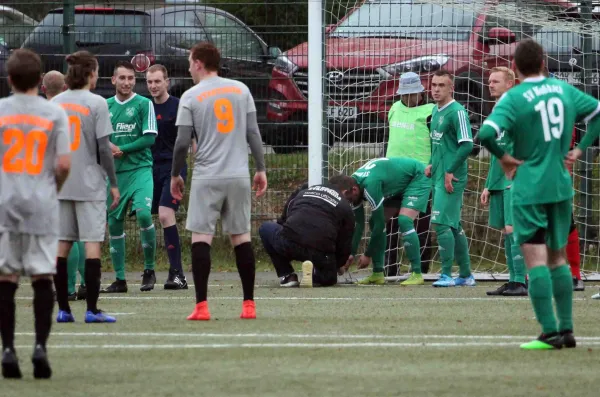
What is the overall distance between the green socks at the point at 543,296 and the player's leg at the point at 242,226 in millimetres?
2373

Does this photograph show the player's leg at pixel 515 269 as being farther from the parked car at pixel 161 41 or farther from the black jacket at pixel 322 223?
the parked car at pixel 161 41

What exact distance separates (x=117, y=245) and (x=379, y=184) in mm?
2654

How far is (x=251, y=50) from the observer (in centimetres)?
1490

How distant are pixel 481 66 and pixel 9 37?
18.4 feet

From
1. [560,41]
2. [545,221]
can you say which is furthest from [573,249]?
[545,221]

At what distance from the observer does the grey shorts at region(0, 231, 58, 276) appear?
6613 mm

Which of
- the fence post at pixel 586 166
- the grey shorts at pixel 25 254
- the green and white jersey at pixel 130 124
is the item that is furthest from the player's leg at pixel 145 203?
the grey shorts at pixel 25 254

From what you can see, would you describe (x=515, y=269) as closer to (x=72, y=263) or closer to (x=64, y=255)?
(x=72, y=263)

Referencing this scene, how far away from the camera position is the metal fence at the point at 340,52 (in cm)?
1426

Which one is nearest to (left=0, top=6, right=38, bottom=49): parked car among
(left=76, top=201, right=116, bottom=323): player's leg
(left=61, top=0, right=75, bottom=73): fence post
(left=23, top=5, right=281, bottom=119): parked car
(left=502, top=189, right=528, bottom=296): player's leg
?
(left=23, top=5, right=281, bottom=119): parked car

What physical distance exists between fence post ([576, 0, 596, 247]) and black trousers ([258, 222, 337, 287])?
10.6 ft

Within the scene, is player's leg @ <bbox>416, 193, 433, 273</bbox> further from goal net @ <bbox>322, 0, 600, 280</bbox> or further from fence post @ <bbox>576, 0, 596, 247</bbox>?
fence post @ <bbox>576, 0, 596, 247</bbox>

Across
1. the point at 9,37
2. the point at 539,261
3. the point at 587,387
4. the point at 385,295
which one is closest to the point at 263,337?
the point at 539,261

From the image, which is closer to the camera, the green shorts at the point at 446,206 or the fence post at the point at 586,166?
the green shorts at the point at 446,206
